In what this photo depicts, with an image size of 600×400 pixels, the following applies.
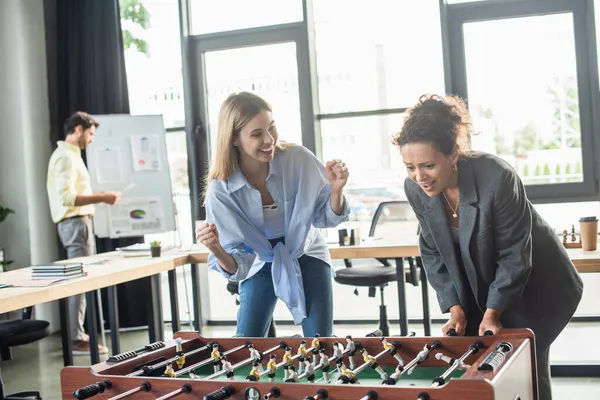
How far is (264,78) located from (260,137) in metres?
3.45

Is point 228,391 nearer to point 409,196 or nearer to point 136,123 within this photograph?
point 409,196

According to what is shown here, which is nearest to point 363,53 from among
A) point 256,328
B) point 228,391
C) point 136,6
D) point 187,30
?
point 187,30

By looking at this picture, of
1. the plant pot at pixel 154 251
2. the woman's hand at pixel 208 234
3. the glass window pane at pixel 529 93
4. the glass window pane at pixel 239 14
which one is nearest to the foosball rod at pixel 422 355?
the woman's hand at pixel 208 234

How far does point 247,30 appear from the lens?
605cm

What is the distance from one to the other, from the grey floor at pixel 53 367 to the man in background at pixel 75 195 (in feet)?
0.89

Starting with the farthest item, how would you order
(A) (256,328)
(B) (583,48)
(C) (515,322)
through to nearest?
(B) (583,48)
(A) (256,328)
(C) (515,322)

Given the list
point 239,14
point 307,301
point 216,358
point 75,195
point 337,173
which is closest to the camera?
point 216,358

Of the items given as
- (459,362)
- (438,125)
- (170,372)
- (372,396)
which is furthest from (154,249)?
(372,396)

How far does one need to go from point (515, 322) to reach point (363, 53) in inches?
155

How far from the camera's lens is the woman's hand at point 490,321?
206 centimetres

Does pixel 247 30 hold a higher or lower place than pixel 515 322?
higher

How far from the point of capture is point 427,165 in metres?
2.10

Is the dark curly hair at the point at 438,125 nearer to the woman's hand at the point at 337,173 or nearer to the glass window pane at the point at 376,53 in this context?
the woman's hand at the point at 337,173

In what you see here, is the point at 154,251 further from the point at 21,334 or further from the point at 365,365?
the point at 365,365
